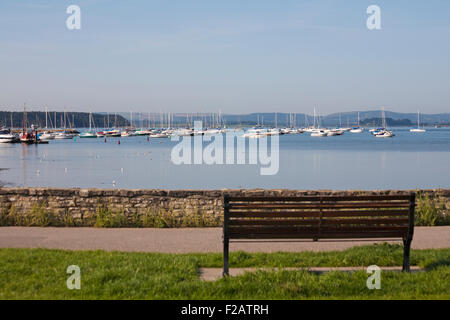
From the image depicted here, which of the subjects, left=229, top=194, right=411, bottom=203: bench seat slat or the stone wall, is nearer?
left=229, top=194, right=411, bottom=203: bench seat slat

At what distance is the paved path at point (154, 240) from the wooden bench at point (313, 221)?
194 centimetres

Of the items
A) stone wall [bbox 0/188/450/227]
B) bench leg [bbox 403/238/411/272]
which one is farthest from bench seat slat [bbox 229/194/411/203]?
stone wall [bbox 0/188/450/227]

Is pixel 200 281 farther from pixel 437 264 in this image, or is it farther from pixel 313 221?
pixel 437 264

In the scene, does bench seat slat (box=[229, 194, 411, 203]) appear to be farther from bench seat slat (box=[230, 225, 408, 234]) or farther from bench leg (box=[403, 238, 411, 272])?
bench leg (box=[403, 238, 411, 272])

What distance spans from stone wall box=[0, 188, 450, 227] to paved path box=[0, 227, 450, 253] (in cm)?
55

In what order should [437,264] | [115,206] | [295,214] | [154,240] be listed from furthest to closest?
[115,206] < [154,240] < [437,264] < [295,214]

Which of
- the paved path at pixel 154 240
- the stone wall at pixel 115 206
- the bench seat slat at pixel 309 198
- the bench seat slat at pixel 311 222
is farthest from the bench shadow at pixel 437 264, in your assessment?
the stone wall at pixel 115 206

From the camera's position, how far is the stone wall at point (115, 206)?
469 inches

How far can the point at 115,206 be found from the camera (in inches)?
475

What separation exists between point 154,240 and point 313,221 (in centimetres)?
387

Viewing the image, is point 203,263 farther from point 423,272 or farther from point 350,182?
point 350,182

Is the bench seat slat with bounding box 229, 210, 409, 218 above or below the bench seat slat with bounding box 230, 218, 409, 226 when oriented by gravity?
above

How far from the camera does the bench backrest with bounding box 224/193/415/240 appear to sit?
713 centimetres

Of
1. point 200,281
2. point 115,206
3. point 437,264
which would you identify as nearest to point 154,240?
point 115,206
